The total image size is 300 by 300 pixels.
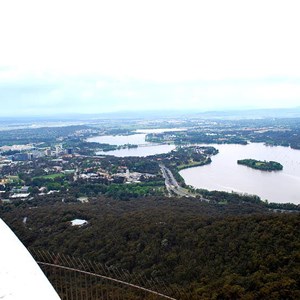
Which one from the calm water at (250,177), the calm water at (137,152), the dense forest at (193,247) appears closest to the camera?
the dense forest at (193,247)

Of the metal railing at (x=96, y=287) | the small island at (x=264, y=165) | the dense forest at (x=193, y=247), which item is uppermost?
the metal railing at (x=96, y=287)

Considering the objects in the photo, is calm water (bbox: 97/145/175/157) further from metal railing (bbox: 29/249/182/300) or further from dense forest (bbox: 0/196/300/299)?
metal railing (bbox: 29/249/182/300)

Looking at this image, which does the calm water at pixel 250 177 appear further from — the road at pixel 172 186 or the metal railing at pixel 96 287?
the metal railing at pixel 96 287

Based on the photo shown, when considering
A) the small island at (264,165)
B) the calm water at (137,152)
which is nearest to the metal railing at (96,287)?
the small island at (264,165)

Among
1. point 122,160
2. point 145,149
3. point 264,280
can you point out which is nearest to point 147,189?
point 122,160

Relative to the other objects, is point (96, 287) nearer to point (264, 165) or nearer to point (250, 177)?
point (250, 177)

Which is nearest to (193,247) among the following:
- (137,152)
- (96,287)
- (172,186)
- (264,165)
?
(96,287)

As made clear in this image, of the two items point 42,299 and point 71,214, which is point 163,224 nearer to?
point 71,214

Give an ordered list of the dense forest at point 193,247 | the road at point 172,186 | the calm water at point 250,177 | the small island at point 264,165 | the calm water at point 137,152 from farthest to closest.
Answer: the calm water at point 137,152
the small island at point 264,165
the calm water at point 250,177
the road at point 172,186
the dense forest at point 193,247
